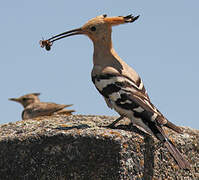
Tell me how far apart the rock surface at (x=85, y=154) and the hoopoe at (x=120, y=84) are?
0.79ft

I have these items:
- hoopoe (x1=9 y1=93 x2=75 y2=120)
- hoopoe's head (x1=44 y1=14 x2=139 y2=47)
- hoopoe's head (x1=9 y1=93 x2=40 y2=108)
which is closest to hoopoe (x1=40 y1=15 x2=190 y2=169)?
hoopoe's head (x1=44 y1=14 x2=139 y2=47)

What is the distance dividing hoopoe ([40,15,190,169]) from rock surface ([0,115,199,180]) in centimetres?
24

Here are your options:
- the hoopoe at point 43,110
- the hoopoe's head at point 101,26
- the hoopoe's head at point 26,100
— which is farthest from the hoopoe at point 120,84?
the hoopoe's head at point 26,100

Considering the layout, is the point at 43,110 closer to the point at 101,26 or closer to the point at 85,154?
the point at 101,26

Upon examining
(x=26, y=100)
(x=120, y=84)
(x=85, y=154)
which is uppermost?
(x=26, y=100)

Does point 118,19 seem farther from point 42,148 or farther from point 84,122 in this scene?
point 42,148

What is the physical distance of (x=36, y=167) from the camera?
21.6ft

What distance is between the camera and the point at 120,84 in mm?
7164

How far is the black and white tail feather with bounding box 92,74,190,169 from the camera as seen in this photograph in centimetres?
655

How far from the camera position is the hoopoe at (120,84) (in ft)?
21.8

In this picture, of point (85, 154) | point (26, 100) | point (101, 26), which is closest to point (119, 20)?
point (101, 26)

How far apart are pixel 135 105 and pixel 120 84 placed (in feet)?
1.51

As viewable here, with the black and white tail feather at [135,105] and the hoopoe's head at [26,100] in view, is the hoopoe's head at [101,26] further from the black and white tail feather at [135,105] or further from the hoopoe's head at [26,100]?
the hoopoe's head at [26,100]

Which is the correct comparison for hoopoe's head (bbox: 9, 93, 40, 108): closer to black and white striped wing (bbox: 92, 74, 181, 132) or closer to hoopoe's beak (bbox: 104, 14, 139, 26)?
hoopoe's beak (bbox: 104, 14, 139, 26)
